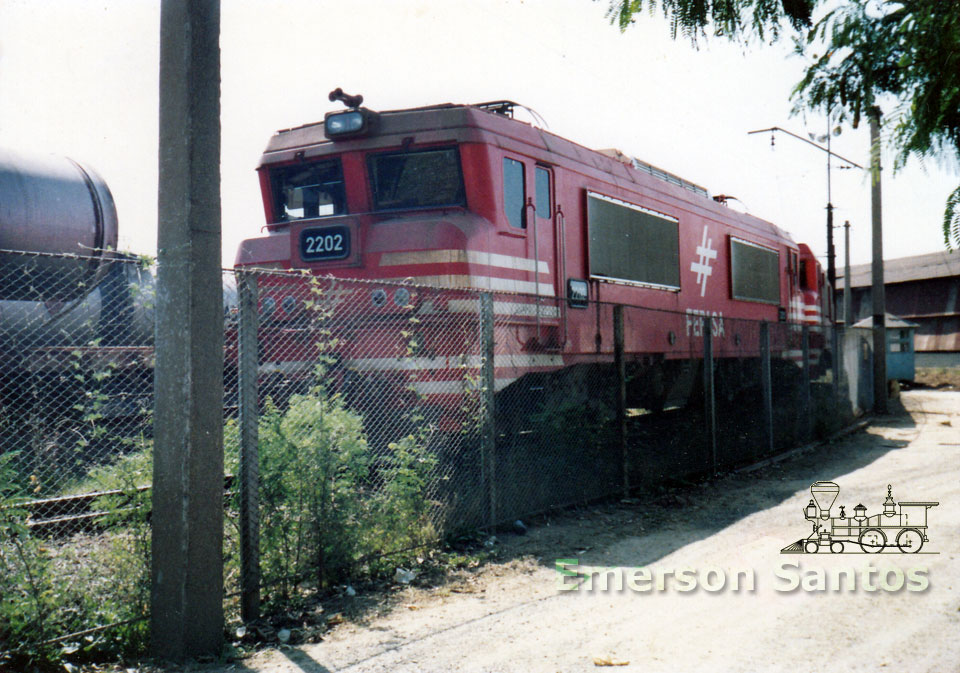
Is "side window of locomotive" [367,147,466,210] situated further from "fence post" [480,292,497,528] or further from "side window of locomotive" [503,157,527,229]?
"fence post" [480,292,497,528]

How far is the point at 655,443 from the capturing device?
10688 mm

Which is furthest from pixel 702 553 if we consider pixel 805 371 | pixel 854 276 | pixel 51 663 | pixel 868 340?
pixel 854 276

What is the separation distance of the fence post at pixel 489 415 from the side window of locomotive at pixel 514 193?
189cm

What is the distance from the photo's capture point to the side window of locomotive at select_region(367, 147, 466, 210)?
8141 mm

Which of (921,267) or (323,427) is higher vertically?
(921,267)

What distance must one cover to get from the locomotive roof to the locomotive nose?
4.45 m

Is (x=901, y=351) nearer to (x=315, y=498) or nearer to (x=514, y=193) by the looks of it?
(x=514, y=193)

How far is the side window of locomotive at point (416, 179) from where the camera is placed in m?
8.14

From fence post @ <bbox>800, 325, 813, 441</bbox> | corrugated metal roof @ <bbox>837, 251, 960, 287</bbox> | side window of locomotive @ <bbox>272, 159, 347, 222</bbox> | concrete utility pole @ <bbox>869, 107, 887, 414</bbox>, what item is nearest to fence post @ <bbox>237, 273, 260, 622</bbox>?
side window of locomotive @ <bbox>272, 159, 347, 222</bbox>

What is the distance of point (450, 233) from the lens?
766 cm

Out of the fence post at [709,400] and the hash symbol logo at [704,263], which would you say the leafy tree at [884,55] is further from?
the hash symbol logo at [704,263]

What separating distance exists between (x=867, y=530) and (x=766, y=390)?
5067mm

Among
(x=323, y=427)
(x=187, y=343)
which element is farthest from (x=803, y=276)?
(x=187, y=343)

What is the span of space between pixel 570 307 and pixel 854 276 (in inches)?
1609
